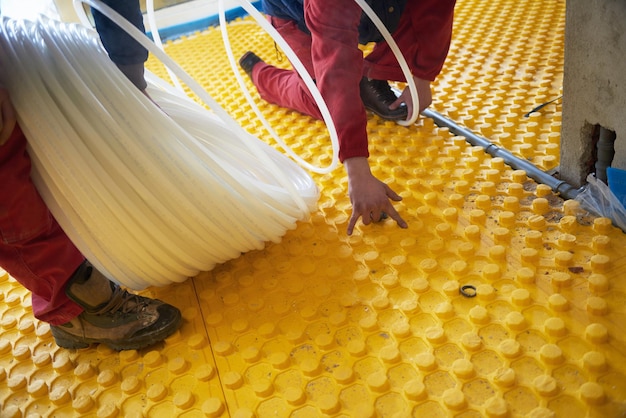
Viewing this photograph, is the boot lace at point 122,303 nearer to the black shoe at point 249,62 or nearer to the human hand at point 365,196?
the human hand at point 365,196

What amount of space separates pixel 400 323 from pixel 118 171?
26.6 inches

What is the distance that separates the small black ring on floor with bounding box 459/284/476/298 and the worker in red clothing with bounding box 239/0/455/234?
0.26 meters

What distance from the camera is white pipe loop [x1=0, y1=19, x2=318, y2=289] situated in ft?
3.40

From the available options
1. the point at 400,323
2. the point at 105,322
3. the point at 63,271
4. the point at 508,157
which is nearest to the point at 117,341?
the point at 105,322

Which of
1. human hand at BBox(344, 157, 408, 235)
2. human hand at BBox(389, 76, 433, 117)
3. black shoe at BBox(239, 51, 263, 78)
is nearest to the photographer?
human hand at BBox(344, 157, 408, 235)

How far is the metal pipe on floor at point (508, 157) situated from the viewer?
134 cm

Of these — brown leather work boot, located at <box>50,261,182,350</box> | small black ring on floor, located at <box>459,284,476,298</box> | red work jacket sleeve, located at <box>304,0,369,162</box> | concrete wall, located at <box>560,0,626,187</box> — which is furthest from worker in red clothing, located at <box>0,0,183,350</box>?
concrete wall, located at <box>560,0,626,187</box>

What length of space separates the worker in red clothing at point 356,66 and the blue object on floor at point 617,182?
48 centimetres

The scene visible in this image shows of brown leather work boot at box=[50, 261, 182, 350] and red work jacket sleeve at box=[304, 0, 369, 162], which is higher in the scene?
red work jacket sleeve at box=[304, 0, 369, 162]

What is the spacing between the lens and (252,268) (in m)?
1.33

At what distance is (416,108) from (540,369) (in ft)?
3.19

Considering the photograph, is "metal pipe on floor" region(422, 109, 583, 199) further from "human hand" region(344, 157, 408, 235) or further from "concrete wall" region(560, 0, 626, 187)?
"human hand" region(344, 157, 408, 235)

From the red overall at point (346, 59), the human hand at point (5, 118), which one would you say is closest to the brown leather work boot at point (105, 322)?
the human hand at point (5, 118)

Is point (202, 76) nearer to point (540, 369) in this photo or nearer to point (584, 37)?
point (584, 37)
